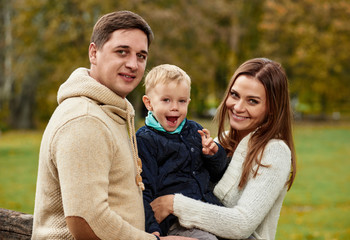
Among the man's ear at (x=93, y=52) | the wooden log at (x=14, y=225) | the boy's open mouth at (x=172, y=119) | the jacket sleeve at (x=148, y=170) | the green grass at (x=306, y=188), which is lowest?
the green grass at (x=306, y=188)

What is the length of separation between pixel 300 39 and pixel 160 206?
3251 cm

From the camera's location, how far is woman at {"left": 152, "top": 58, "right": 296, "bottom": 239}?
2703 mm

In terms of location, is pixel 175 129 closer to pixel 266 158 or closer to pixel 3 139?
pixel 266 158

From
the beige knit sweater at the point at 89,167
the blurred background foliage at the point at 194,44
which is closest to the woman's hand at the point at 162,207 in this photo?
the beige knit sweater at the point at 89,167

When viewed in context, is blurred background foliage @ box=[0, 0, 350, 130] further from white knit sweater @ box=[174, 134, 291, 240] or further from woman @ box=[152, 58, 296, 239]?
white knit sweater @ box=[174, 134, 291, 240]

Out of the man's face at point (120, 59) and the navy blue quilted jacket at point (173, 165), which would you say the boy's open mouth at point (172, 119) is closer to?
the navy blue quilted jacket at point (173, 165)

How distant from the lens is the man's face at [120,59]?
2.26m

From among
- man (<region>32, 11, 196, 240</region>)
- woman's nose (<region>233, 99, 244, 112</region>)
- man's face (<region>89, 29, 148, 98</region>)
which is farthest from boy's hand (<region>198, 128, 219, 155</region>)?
man's face (<region>89, 29, 148, 98</region>)

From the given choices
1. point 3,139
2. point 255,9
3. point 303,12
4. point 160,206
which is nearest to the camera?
point 160,206

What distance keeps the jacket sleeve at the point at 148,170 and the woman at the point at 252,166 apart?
93mm

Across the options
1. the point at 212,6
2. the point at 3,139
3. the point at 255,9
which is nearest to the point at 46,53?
the point at 3,139

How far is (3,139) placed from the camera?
71.9 ft

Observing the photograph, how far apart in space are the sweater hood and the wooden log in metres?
0.97

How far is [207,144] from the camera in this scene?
2.94 meters
